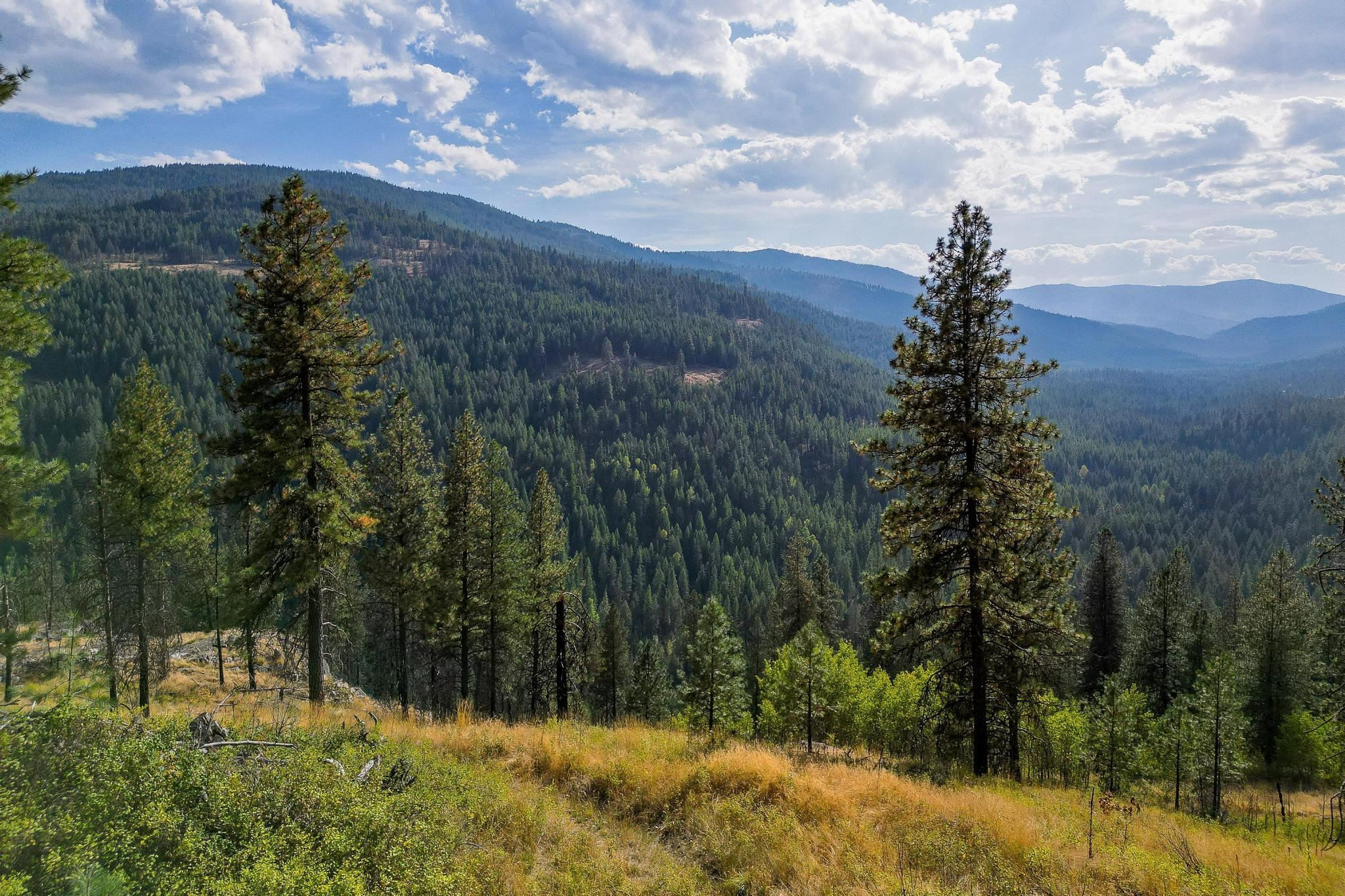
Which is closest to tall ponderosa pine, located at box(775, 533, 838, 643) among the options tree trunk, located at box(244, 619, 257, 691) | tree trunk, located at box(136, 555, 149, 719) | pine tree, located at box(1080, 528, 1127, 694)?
pine tree, located at box(1080, 528, 1127, 694)

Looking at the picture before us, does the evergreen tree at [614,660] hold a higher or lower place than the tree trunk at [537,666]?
lower

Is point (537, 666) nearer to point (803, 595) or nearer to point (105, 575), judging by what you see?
point (803, 595)

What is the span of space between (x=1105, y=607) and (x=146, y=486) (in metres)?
50.0

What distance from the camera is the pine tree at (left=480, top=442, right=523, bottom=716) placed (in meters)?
22.5

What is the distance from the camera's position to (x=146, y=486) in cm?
1888

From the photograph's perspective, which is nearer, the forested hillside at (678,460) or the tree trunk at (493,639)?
the tree trunk at (493,639)

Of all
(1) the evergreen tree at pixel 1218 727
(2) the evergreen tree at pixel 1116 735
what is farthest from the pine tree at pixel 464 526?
(1) the evergreen tree at pixel 1218 727

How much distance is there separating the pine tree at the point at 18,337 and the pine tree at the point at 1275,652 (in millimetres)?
46886

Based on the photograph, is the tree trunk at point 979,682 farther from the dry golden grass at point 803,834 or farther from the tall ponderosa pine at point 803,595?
the tall ponderosa pine at point 803,595

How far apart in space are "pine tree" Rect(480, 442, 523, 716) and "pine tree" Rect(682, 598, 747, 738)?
12887 millimetres

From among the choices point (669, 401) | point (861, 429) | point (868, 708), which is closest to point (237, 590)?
point (868, 708)

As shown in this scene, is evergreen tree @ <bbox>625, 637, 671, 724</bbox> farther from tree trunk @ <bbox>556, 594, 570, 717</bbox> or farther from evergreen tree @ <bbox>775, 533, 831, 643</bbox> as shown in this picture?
tree trunk @ <bbox>556, 594, 570, 717</bbox>

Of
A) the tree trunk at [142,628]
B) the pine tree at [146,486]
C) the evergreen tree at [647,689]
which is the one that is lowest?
the evergreen tree at [647,689]

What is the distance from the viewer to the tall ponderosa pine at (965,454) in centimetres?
1194
